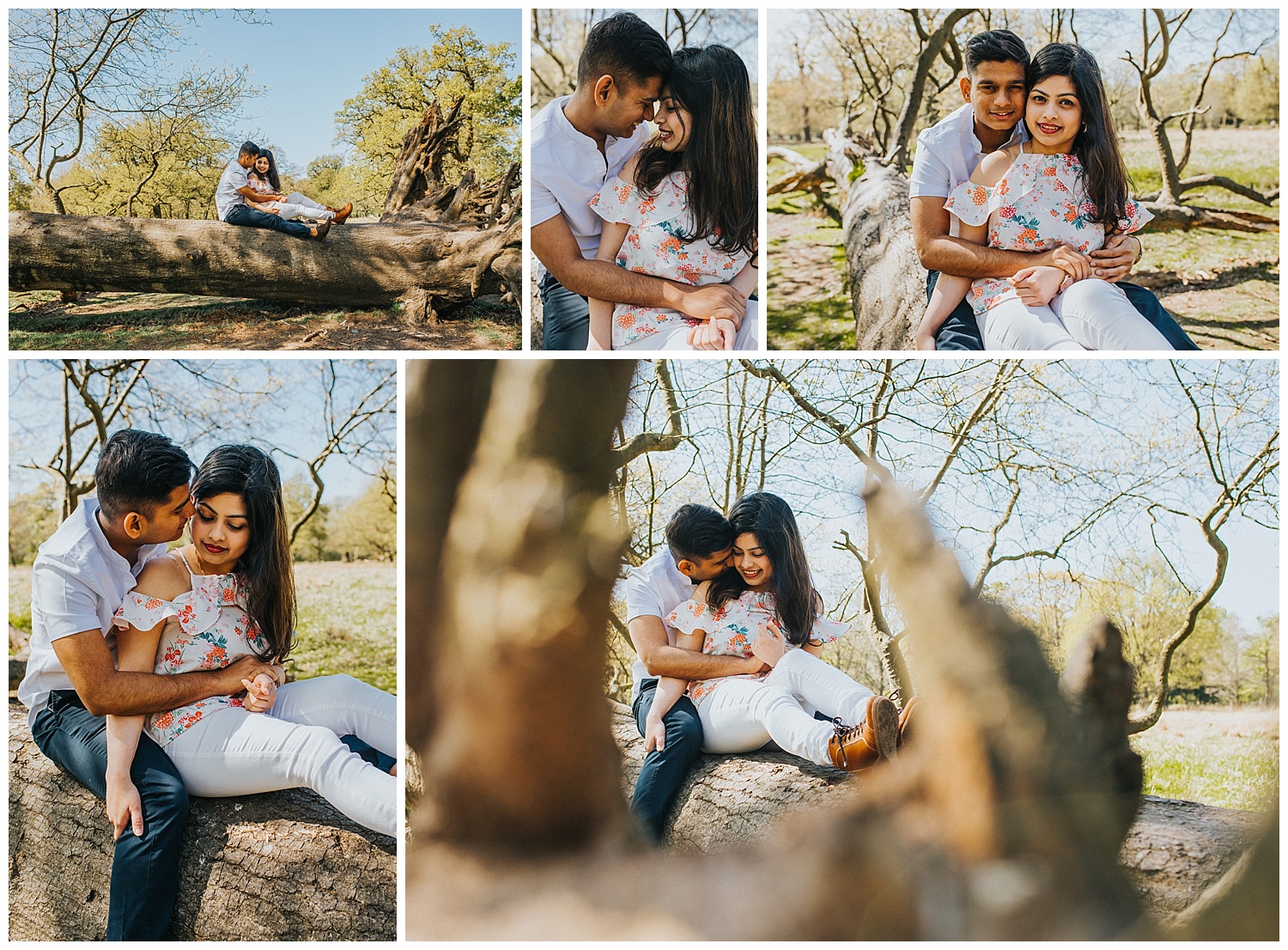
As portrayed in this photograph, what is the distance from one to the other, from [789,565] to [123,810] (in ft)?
7.13

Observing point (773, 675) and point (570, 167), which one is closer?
point (773, 675)

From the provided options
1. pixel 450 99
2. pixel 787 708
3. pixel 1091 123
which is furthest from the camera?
pixel 450 99

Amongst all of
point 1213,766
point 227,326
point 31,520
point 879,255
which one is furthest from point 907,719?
point 31,520

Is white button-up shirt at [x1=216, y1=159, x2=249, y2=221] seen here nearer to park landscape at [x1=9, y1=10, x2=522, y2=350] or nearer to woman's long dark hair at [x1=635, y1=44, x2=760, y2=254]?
park landscape at [x1=9, y1=10, x2=522, y2=350]

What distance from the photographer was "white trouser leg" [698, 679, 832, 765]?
299 cm

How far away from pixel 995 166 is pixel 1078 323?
0.59m

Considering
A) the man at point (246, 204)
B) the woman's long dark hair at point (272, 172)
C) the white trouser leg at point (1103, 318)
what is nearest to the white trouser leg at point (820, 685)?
the white trouser leg at point (1103, 318)

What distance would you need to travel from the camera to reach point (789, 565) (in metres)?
3.25

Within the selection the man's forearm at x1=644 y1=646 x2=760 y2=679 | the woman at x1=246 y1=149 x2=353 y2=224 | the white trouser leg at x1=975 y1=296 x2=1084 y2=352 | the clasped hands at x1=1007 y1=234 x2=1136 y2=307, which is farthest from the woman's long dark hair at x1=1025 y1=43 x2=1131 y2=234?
the woman at x1=246 y1=149 x2=353 y2=224

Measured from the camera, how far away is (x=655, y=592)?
3238 mm

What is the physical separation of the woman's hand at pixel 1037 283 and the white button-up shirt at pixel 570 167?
132 centimetres

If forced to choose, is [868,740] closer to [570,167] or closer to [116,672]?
[570,167]

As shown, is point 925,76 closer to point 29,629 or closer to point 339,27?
point 339,27

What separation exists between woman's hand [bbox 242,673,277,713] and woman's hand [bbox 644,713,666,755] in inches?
47.0
